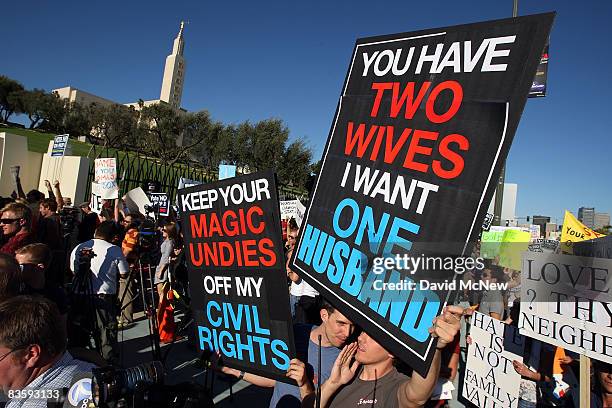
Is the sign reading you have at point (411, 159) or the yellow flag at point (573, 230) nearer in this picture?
the sign reading you have at point (411, 159)

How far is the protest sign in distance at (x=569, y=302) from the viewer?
2252 millimetres

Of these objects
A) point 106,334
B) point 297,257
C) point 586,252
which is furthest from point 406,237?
point 106,334

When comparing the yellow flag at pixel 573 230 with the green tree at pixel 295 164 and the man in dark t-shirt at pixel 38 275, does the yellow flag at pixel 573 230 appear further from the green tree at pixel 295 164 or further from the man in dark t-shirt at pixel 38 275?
the green tree at pixel 295 164

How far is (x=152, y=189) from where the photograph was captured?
47.2 feet

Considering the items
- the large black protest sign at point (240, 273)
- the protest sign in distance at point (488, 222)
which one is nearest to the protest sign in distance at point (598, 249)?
the large black protest sign at point (240, 273)

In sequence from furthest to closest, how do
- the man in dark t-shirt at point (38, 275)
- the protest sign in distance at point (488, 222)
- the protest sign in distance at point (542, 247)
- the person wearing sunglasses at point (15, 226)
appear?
the protest sign in distance at point (488, 222) < the person wearing sunglasses at point (15, 226) < the man in dark t-shirt at point (38, 275) < the protest sign in distance at point (542, 247)

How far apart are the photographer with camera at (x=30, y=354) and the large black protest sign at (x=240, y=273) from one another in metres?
0.93

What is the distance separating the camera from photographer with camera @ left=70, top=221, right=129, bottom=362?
4.88 meters

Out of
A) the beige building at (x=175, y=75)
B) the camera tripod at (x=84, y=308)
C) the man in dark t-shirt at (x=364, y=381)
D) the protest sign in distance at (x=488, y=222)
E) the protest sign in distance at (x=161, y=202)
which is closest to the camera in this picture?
the man in dark t-shirt at (x=364, y=381)

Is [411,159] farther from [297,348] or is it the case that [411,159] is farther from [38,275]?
[38,275]

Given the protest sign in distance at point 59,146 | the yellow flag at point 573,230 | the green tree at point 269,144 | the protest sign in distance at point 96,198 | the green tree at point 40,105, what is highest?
the green tree at point 40,105

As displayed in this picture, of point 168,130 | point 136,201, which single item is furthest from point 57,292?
point 168,130

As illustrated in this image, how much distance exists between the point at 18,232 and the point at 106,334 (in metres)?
1.55

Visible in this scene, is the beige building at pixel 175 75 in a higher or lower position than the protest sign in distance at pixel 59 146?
higher
